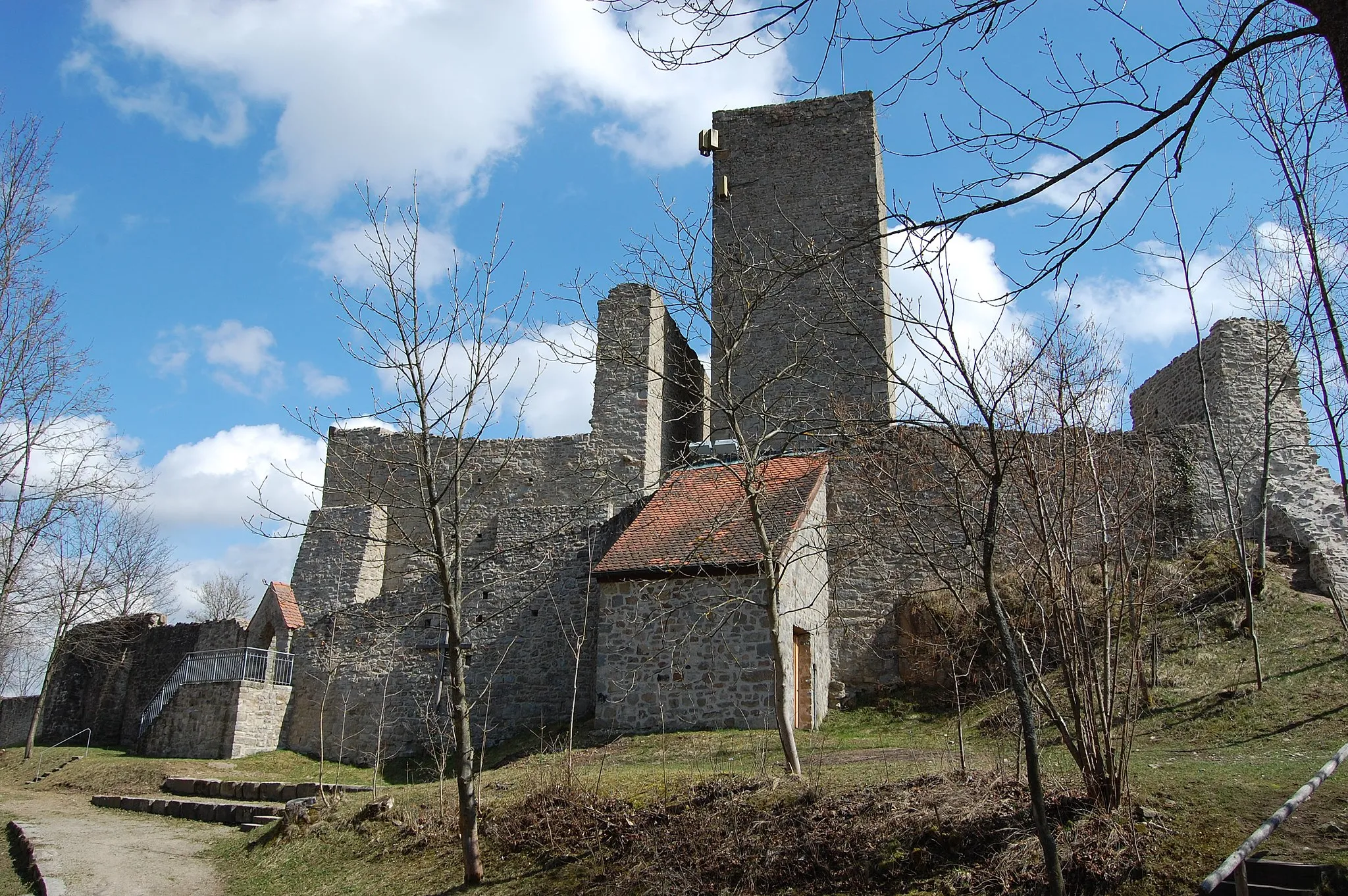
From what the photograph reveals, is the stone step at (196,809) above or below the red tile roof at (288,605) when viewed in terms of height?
below

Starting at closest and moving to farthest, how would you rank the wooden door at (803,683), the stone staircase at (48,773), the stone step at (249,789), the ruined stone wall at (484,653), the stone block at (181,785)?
the stone step at (249,789)
the wooden door at (803,683)
the stone block at (181,785)
the ruined stone wall at (484,653)
the stone staircase at (48,773)

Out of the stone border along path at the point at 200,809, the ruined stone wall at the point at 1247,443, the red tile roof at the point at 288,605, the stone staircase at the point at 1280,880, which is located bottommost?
the stone border along path at the point at 200,809

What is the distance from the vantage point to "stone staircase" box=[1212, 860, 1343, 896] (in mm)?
5320

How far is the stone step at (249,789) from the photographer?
1309 centimetres

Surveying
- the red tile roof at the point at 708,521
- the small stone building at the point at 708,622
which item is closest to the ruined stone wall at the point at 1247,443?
the red tile roof at the point at 708,521

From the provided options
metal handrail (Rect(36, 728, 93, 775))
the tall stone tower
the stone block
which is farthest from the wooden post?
metal handrail (Rect(36, 728, 93, 775))

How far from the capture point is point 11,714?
1071 inches

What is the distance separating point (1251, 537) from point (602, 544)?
1174cm

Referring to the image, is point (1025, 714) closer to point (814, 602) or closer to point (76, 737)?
point (814, 602)

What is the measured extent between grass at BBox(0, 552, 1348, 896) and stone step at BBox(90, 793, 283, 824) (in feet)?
2.63

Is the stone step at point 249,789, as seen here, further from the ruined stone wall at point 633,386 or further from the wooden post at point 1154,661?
the wooden post at point 1154,661

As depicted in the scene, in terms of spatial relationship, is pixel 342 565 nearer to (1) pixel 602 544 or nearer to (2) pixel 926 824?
(1) pixel 602 544

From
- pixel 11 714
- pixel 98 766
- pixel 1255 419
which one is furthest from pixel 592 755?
pixel 11 714

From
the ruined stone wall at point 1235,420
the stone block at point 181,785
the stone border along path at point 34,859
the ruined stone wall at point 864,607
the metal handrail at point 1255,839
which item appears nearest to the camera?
the metal handrail at point 1255,839
